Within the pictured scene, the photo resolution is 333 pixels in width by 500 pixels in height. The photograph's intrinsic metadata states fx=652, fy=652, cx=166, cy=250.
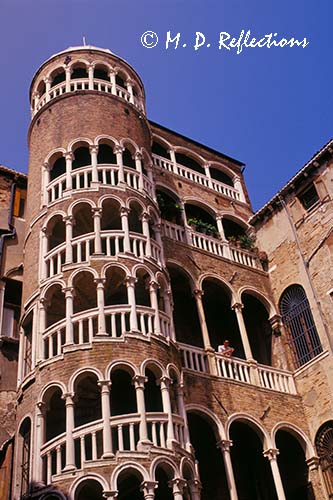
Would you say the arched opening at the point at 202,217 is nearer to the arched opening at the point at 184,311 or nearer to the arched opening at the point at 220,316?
the arched opening at the point at 220,316

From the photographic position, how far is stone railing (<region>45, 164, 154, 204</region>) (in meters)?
18.2

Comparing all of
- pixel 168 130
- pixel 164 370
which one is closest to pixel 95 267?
pixel 164 370

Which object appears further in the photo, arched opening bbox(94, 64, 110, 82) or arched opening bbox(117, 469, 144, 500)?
arched opening bbox(94, 64, 110, 82)

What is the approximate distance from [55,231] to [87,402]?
17.7ft

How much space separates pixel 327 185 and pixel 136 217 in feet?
Result: 22.1

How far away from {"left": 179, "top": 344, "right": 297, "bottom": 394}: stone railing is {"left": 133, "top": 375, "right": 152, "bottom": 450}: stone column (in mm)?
3051

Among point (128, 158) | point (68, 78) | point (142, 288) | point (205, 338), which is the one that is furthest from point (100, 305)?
point (68, 78)

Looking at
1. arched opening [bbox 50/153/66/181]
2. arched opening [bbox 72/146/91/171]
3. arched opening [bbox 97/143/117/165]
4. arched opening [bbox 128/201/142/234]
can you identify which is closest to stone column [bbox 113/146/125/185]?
arched opening [bbox 97/143/117/165]

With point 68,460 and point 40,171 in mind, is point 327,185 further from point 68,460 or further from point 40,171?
point 68,460

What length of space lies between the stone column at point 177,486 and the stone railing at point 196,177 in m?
12.8

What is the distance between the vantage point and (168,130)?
84.2 ft

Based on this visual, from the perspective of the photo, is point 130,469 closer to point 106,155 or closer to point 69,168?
point 69,168

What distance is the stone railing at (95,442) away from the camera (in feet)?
43.4

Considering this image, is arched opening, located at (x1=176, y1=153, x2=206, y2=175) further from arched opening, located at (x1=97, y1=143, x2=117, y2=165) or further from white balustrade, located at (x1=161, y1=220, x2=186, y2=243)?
arched opening, located at (x1=97, y1=143, x2=117, y2=165)
